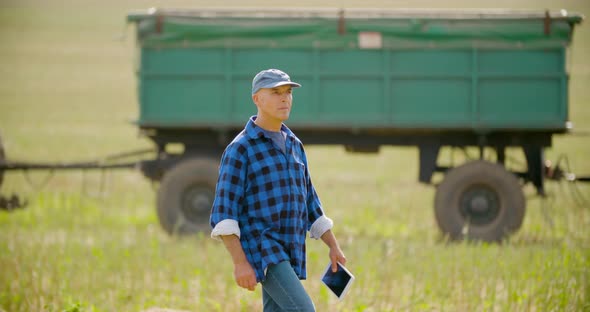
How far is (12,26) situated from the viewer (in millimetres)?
47219

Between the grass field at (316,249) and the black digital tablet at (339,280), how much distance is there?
1.72 m

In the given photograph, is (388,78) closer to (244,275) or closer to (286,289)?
(286,289)

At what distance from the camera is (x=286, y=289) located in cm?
428

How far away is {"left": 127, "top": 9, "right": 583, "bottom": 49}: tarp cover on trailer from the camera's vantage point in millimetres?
10188

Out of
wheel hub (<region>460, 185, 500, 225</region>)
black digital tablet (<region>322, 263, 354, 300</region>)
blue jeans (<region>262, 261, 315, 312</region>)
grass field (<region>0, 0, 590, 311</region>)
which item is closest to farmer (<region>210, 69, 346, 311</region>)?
blue jeans (<region>262, 261, 315, 312</region>)

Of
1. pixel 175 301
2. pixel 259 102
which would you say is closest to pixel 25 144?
pixel 175 301

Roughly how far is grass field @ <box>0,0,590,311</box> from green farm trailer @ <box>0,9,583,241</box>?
470 millimetres

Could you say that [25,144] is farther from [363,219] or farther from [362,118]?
[362,118]

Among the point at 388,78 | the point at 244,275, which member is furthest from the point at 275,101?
the point at 388,78

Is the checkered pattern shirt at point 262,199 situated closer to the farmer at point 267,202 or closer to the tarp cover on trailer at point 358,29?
the farmer at point 267,202

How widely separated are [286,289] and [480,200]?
6.42 m

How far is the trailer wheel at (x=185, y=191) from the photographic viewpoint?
10.5m

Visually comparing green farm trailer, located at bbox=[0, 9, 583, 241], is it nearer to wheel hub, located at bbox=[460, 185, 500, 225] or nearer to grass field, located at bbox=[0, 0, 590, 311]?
wheel hub, located at bbox=[460, 185, 500, 225]

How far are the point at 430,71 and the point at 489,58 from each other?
69 centimetres
